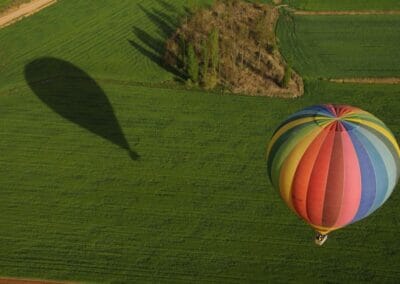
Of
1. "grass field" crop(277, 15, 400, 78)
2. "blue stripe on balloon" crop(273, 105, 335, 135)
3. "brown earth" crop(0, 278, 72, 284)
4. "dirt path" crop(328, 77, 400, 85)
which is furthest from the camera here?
"grass field" crop(277, 15, 400, 78)

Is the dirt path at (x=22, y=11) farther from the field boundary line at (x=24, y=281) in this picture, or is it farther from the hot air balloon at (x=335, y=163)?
the hot air balloon at (x=335, y=163)

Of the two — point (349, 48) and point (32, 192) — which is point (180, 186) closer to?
point (32, 192)

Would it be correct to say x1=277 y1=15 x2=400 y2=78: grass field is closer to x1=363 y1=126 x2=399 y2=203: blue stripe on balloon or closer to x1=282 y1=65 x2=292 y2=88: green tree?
x1=282 y1=65 x2=292 y2=88: green tree

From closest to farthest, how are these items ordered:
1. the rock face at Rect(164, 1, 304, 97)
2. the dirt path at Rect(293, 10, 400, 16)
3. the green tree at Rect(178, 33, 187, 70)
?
1. the rock face at Rect(164, 1, 304, 97)
2. the green tree at Rect(178, 33, 187, 70)
3. the dirt path at Rect(293, 10, 400, 16)

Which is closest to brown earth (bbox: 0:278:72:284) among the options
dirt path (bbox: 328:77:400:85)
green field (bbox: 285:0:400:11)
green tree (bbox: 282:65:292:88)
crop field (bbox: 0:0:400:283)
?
crop field (bbox: 0:0:400:283)

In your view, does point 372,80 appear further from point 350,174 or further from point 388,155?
point 350,174

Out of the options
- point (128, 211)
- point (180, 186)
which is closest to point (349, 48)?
point (180, 186)

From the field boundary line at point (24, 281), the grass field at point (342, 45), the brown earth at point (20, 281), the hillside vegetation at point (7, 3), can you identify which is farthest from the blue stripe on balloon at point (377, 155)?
the hillside vegetation at point (7, 3)
